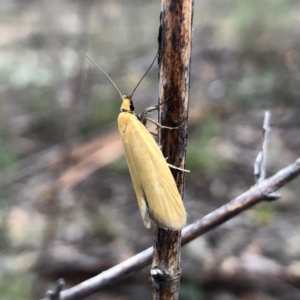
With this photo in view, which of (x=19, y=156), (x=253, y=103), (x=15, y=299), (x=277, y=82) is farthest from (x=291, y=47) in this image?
(x=15, y=299)

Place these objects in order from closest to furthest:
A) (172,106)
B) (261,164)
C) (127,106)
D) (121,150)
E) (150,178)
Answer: (172,106) < (261,164) < (150,178) < (127,106) < (121,150)

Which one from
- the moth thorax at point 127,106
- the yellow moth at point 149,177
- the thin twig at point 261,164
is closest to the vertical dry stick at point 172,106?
the yellow moth at point 149,177

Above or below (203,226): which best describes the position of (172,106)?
above

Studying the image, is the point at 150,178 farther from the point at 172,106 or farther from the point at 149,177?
the point at 172,106

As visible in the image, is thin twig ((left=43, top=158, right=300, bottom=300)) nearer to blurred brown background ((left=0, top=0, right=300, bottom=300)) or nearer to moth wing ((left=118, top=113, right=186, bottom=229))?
moth wing ((left=118, top=113, right=186, bottom=229))

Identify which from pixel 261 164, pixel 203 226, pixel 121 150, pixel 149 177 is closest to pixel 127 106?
pixel 149 177

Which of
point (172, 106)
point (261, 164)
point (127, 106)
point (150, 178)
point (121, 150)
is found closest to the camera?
point (172, 106)

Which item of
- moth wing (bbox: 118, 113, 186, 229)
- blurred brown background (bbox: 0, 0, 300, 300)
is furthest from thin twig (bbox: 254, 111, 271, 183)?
blurred brown background (bbox: 0, 0, 300, 300)
